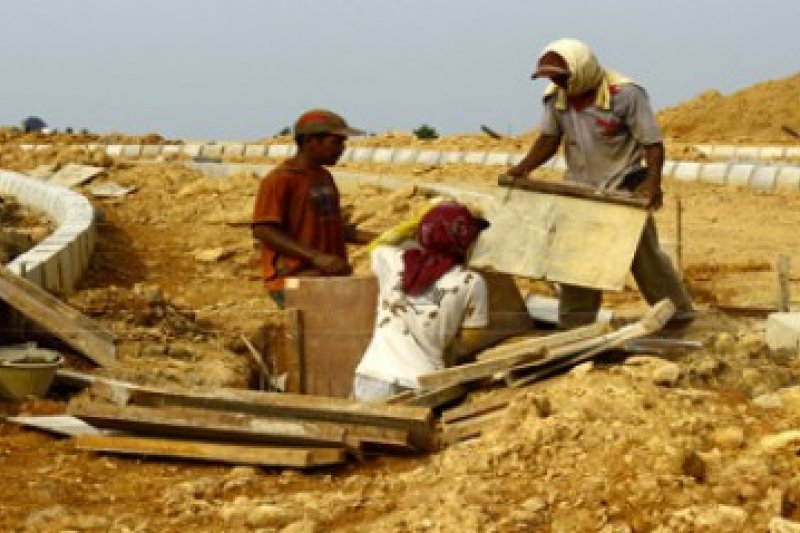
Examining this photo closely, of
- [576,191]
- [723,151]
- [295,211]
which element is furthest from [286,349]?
[723,151]

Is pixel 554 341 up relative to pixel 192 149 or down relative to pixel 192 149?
Result: up

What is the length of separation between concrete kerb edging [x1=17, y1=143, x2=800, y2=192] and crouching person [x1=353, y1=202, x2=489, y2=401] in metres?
5.65

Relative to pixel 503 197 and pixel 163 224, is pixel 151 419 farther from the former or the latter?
pixel 163 224

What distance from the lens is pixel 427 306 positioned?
562 cm

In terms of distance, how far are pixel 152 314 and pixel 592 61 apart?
270cm

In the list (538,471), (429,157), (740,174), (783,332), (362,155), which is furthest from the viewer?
(362,155)

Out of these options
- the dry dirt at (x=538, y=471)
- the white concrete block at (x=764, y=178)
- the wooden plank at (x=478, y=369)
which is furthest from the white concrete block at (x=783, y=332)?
the white concrete block at (x=764, y=178)

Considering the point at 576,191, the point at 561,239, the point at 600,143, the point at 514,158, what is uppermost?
the point at 600,143

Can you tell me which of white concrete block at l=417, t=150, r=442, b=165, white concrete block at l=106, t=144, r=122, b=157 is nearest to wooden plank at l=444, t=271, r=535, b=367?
white concrete block at l=417, t=150, r=442, b=165

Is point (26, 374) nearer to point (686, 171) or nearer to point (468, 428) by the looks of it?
point (468, 428)

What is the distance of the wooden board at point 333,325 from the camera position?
649 centimetres

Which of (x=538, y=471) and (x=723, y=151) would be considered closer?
(x=538, y=471)

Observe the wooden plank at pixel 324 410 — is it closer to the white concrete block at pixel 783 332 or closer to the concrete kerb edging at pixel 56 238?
the white concrete block at pixel 783 332

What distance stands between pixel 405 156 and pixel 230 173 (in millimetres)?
3702
